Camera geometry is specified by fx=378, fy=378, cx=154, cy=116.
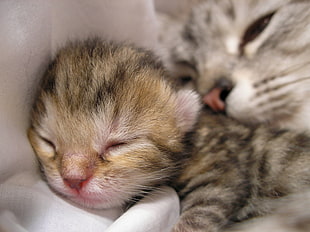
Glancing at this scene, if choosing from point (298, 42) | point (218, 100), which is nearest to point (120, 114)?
point (218, 100)

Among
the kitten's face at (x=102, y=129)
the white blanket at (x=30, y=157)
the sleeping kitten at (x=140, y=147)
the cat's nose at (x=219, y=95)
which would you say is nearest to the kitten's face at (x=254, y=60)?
the cat's nose at (x=219, y=95)

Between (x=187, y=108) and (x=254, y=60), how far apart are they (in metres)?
0.30

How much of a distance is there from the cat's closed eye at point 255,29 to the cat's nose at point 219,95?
129mm

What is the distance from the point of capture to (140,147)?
0.91 meters

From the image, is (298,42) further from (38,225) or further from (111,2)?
(38,225)

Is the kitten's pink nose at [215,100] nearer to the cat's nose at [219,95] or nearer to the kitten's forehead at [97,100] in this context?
the cat's nose at [219,95]

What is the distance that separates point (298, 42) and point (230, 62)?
0.22 meters

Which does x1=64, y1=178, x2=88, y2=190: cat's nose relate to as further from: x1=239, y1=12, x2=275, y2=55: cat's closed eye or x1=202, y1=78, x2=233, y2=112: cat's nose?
x1=239, y1=12, x2=275, y2=55: cat's closed eye

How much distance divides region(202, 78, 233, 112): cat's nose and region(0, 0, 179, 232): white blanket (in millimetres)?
370

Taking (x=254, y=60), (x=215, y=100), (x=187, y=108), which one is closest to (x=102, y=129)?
(x=187, y=108)

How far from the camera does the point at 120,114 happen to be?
35.9 inches

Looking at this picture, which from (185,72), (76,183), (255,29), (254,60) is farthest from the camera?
(185,72)

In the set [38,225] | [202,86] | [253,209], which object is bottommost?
[38,225]

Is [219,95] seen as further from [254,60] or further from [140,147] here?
[140,147]
